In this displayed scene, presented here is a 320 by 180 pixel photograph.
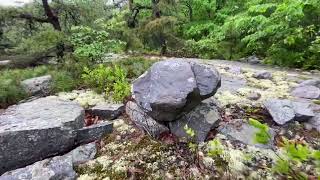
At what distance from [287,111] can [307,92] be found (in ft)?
4.12

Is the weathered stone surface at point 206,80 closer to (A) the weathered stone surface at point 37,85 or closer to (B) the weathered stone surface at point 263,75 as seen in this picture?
(B) the weathered stone surface at point 263,75

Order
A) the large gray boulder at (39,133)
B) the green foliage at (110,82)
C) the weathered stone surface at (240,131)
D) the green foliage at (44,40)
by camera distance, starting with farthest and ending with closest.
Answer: the green foliage at (44,40) < the green foliage at (110,82) < the weathered stone surface at (240,131) < the large gray boulder at (39,133)

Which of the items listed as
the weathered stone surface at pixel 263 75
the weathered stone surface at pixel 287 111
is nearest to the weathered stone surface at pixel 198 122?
the weathered stone surface at pixel 287 111

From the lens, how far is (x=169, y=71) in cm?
460

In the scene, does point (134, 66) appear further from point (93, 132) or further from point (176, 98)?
point (176, 98)

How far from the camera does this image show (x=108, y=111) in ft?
17.1

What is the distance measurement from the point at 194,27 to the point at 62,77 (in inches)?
298

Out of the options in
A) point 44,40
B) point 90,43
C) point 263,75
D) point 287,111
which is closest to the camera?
point 287,111

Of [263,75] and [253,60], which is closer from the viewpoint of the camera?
[263,75]

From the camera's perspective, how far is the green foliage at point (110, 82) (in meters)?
5.58

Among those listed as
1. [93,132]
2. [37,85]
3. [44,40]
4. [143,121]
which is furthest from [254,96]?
[44,40]

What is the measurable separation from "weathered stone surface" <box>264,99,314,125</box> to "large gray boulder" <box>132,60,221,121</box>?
3.60 feet

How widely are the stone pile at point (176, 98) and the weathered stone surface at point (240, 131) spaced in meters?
0.19

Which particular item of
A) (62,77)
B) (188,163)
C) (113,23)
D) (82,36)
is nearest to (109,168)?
(188,163)
